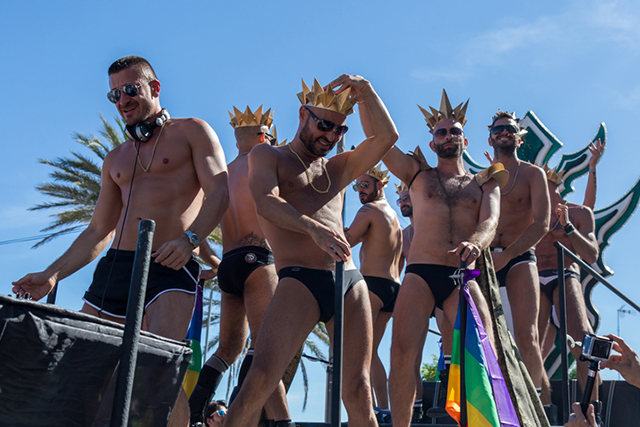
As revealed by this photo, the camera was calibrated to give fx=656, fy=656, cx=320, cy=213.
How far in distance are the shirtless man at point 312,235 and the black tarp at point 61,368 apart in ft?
4.25

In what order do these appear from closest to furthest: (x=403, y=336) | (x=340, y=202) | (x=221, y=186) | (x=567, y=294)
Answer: (x=221, y=186) < (x=340, y=202) < (x=403, y=336) < (x=567, y=294)

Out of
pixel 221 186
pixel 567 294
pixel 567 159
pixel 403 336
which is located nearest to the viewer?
pixel 221 186

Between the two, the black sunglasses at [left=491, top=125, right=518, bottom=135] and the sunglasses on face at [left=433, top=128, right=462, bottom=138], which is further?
the black sunglasses at [left=491, top=125, right=518, bottom=135]

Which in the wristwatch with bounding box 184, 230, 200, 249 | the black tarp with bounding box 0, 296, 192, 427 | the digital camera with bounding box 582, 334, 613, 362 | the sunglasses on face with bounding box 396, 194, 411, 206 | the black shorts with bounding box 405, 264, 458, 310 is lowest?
the black tarp with bounding box 0, 296, 192, 427

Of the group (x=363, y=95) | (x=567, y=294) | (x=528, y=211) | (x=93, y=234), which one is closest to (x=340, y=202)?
(x=363, y=95)

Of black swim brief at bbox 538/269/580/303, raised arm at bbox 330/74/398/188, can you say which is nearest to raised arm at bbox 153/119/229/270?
raised arm at bbox 330/74/398/188

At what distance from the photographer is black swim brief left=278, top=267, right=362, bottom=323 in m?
3.87

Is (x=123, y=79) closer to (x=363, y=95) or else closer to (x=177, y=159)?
(x=177, y=159)

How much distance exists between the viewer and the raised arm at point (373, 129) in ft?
13.9

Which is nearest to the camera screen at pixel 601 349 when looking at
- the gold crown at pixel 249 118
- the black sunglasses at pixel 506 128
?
the black sunglasses at pixel 506 128

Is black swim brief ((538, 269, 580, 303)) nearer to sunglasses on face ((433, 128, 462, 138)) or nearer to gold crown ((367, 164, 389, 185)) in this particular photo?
gold crown ((367, 164, 389, 185))

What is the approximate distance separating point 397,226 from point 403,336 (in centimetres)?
269

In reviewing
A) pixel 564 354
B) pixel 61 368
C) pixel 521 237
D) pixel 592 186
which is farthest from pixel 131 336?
pixel 592 186

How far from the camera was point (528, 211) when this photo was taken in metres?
6.52
